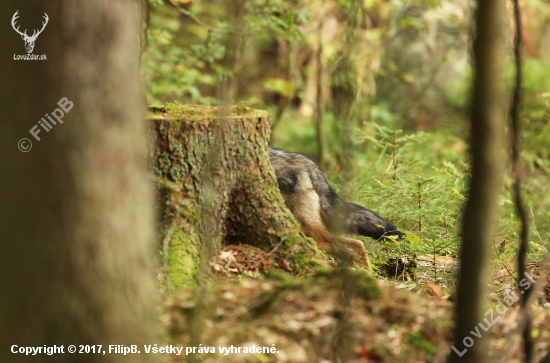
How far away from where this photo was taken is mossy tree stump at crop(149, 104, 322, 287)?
13.5ft

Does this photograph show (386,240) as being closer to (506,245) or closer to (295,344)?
(506,245)

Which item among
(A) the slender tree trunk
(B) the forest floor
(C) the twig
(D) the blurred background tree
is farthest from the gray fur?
(A) the slender tree trunk

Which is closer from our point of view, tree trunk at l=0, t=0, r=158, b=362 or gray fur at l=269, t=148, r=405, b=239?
tree trunk at l=0, t=0, r=158, b=362

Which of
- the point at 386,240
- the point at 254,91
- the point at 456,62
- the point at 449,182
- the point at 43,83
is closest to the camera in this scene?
the point at 43,83

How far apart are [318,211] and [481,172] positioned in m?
3.21

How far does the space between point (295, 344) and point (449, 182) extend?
140 inches

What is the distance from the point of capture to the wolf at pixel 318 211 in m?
5.35

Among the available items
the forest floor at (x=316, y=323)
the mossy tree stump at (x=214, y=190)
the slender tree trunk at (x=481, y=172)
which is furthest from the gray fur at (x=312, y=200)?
the slender tree trunk at (x=481, y=172)

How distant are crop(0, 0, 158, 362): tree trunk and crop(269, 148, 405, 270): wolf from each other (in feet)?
10.1

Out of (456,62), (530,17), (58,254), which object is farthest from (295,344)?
(530,17)

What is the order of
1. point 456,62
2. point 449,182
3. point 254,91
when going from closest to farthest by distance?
point 449,182 → point 456,62 → point 254,91

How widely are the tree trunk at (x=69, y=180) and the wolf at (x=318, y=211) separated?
3.09 m

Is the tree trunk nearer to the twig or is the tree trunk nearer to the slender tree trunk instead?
the slender tree trunk

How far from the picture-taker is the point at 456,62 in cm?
1445
